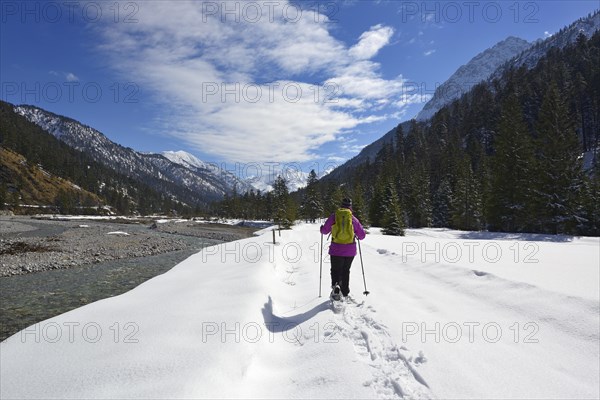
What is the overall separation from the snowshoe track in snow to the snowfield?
0.08 ft

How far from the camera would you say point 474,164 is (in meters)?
78.9

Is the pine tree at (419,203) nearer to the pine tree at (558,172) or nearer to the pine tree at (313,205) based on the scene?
the pine tree at (313,205)

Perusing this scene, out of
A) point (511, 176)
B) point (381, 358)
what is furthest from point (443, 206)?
point (381, 358)

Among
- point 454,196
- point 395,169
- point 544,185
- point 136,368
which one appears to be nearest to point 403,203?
point 454,196

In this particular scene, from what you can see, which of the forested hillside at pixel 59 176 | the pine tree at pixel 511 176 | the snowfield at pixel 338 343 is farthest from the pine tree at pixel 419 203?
the forested hillside at pixel 59 176

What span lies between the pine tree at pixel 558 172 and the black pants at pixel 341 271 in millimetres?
27808

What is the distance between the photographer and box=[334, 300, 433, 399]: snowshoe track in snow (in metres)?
4.12

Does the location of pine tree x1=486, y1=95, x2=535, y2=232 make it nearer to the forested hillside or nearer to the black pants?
the black pants

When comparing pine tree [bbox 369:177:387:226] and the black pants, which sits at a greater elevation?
pine tree [bbox 369:177:387:226]

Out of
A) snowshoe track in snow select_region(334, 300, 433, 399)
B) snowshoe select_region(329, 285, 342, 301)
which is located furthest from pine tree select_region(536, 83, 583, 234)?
snowshoe track in snow select_region(334, 300, 433, 399)

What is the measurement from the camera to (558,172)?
27.1 meters

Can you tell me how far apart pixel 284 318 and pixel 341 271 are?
6.67 ft

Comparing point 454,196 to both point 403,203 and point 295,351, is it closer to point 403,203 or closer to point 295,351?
point 403,203

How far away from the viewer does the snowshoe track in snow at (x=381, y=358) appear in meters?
4.12
